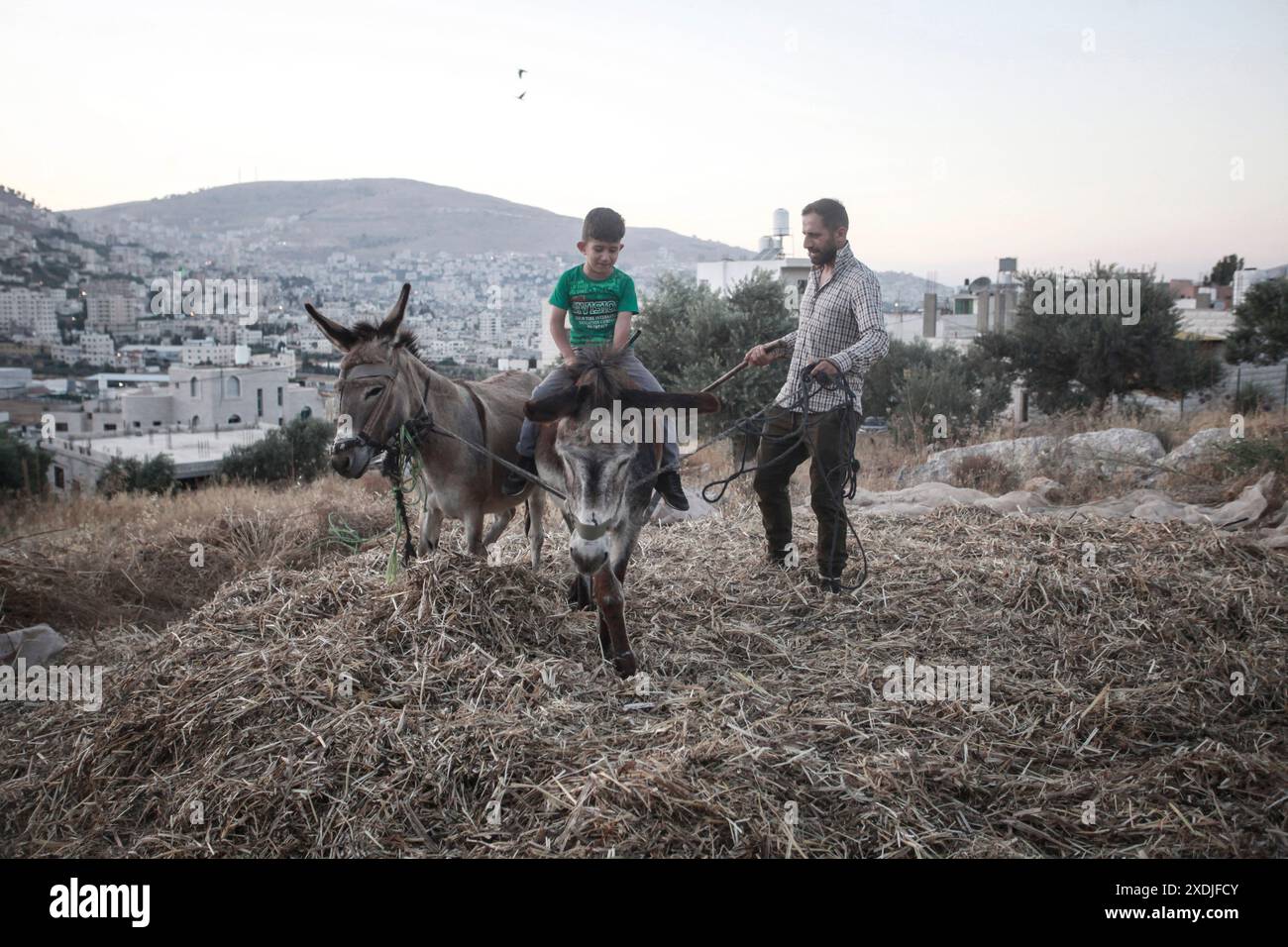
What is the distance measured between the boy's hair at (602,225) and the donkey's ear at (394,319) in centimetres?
119

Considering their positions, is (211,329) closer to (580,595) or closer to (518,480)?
(518,480)

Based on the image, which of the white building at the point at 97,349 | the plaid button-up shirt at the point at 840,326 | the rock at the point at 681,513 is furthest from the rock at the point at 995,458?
the white building at the point at 97,349

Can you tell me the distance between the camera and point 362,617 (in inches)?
205

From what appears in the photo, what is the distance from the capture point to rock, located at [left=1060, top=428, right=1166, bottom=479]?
11328 millimetres

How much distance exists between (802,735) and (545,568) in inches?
138

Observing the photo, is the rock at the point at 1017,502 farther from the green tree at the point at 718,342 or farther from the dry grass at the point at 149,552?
the green tree at the point at 718,342

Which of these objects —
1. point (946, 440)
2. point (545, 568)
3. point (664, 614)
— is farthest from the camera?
point (946, 440)

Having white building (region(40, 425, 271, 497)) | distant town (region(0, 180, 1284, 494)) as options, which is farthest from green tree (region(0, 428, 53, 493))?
white building (region(40, 425, 271, 497))

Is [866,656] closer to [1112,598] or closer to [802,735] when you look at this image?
[802,735]

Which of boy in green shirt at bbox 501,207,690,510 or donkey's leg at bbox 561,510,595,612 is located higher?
boy in green shirt at bbox 501,207,690,510

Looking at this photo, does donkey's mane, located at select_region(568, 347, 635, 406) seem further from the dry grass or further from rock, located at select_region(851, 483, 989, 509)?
rock, located at select_region(851, 483, 989, 509)

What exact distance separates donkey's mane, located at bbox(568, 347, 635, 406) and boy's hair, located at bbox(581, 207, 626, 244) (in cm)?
78

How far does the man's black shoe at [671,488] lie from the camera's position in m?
5.61
